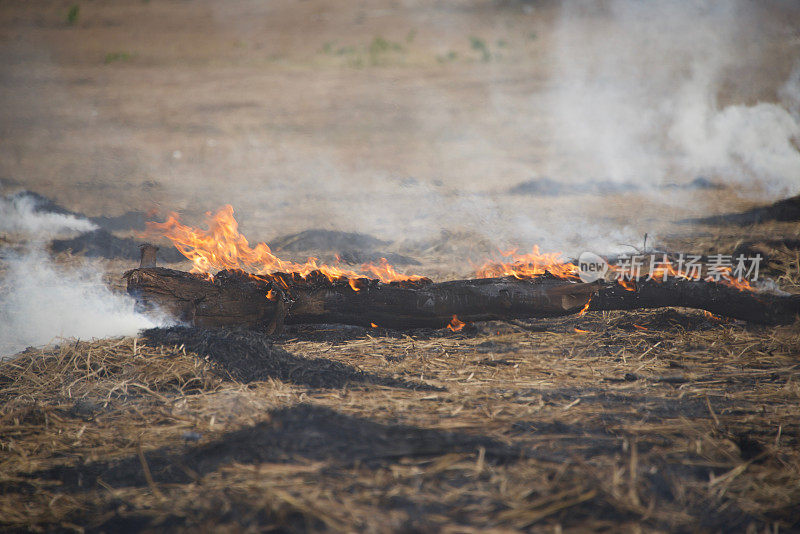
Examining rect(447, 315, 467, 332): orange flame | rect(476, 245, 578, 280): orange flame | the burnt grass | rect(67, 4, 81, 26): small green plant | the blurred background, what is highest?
rect(67, 4, 81, 26): small green plant

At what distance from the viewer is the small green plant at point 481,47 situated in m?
15.5

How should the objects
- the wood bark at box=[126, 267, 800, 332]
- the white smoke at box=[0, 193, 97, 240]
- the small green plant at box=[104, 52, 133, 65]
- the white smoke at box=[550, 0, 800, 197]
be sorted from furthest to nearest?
the small green plant at box=[104, 52, 133, 65], the white smoke at box=[550, 0, 800, 197], the white smoke at box=[0, 193, 97, 240], the wood bark at box=[126, 267, 800, 332]

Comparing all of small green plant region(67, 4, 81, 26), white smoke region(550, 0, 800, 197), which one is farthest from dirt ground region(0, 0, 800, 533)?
small green plant region(67, 4, 81, 26)

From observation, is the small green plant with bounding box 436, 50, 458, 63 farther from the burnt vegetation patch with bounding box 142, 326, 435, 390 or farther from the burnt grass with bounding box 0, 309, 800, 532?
the burnt vegetation patch with bounding box 142, 326, 435, 390

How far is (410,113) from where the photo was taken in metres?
13.6

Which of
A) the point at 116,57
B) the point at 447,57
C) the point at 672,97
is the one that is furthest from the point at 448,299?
the point at 116,57

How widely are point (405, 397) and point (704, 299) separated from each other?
292 centimetres

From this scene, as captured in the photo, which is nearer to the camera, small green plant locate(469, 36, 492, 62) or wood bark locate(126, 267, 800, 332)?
wood bark locate(126, 267, 800, 332)

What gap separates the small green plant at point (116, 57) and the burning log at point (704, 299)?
14621 mm

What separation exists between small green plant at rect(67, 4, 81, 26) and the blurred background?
0.68 ft

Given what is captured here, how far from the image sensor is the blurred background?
9.42 meters

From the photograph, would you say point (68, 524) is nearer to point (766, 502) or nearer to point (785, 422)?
point (766, 502)

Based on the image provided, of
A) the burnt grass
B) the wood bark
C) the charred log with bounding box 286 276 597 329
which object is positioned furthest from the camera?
the charred log with bounding box 286 276 597 329

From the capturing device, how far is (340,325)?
5316mm
